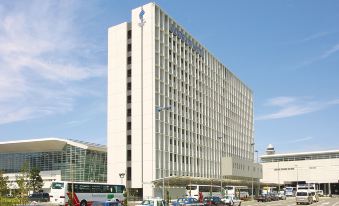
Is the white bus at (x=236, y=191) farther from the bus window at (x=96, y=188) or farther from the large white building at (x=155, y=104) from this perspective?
the bus window at (x=96, y=188)

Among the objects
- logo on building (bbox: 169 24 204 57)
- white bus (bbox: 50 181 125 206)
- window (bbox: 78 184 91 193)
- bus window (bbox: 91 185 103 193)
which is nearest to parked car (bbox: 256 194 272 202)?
white bus (bbox: 50 181 125 206)

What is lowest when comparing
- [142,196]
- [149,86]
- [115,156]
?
[142,196]

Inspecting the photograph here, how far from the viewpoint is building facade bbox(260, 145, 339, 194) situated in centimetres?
16400

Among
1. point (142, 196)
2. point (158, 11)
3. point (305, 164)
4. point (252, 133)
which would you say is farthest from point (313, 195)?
point (305, 164)

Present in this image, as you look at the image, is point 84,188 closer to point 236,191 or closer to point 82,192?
point 82,192

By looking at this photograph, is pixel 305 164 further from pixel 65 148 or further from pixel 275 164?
pixel 65 148

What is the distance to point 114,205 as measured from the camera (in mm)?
47312

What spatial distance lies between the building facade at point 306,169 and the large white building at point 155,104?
68190 mm

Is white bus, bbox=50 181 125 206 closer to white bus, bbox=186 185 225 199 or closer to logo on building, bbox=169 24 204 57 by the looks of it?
white bus, bbox=186 185 225 199

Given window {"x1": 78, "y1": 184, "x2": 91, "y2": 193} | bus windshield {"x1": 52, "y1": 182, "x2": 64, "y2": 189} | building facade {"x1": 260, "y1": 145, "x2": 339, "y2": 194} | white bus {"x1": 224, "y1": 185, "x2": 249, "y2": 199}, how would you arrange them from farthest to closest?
building facade {"x1": 260, "y1": 145, "x2": 339, "y2": 194}, white bus {"x1": 224, "y1": 185, "x2": 249, "y2": 199}, window {"x1": 78, "y1": 184, "x2": 91, "y2": 193}, bus windshield {"x1": 52, "y1": 182, "x2": 64, "y2": 189}

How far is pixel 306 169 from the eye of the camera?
170m

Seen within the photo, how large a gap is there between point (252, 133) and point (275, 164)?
2965cm

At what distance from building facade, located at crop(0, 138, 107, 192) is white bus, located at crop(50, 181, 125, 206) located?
43274mm

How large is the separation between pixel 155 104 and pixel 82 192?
3339 centimetres
